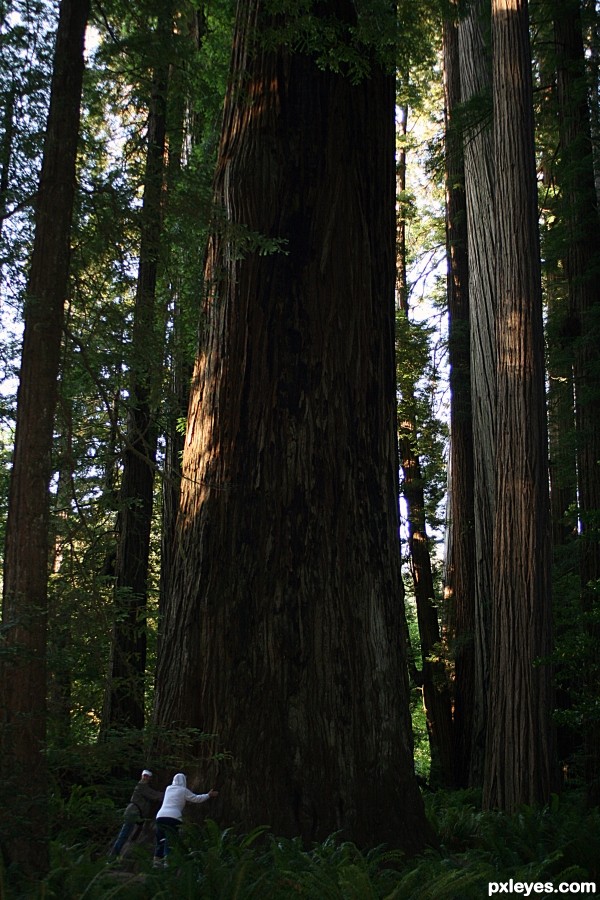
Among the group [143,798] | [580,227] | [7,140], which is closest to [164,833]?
[143,798]

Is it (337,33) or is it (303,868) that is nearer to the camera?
(303,868)

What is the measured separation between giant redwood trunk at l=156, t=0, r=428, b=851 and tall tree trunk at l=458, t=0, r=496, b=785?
5.46m

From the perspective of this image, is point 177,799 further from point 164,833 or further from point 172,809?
point 164,833

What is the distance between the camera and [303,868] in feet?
14.9

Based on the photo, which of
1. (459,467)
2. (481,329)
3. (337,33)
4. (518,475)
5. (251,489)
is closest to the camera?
(251,489)

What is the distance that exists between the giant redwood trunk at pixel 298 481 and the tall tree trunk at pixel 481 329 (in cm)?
546

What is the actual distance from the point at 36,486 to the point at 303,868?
252cm

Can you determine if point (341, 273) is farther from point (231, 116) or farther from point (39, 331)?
point (39, 331)

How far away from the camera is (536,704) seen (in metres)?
8.11

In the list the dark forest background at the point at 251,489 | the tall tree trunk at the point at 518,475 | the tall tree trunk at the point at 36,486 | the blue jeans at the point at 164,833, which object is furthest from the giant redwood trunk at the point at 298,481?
the tall tree trunk at the point at 518,475

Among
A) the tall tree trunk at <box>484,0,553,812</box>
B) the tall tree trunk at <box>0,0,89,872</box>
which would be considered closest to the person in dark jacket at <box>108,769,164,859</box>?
the tall tree trunk at <box>0,0,89,872</box>

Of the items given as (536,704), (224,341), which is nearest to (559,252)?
(536,704)

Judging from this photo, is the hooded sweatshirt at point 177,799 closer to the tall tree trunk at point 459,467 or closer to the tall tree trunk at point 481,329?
the tall tree trunk at point 481,329

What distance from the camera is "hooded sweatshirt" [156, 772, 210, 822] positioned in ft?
16.7
